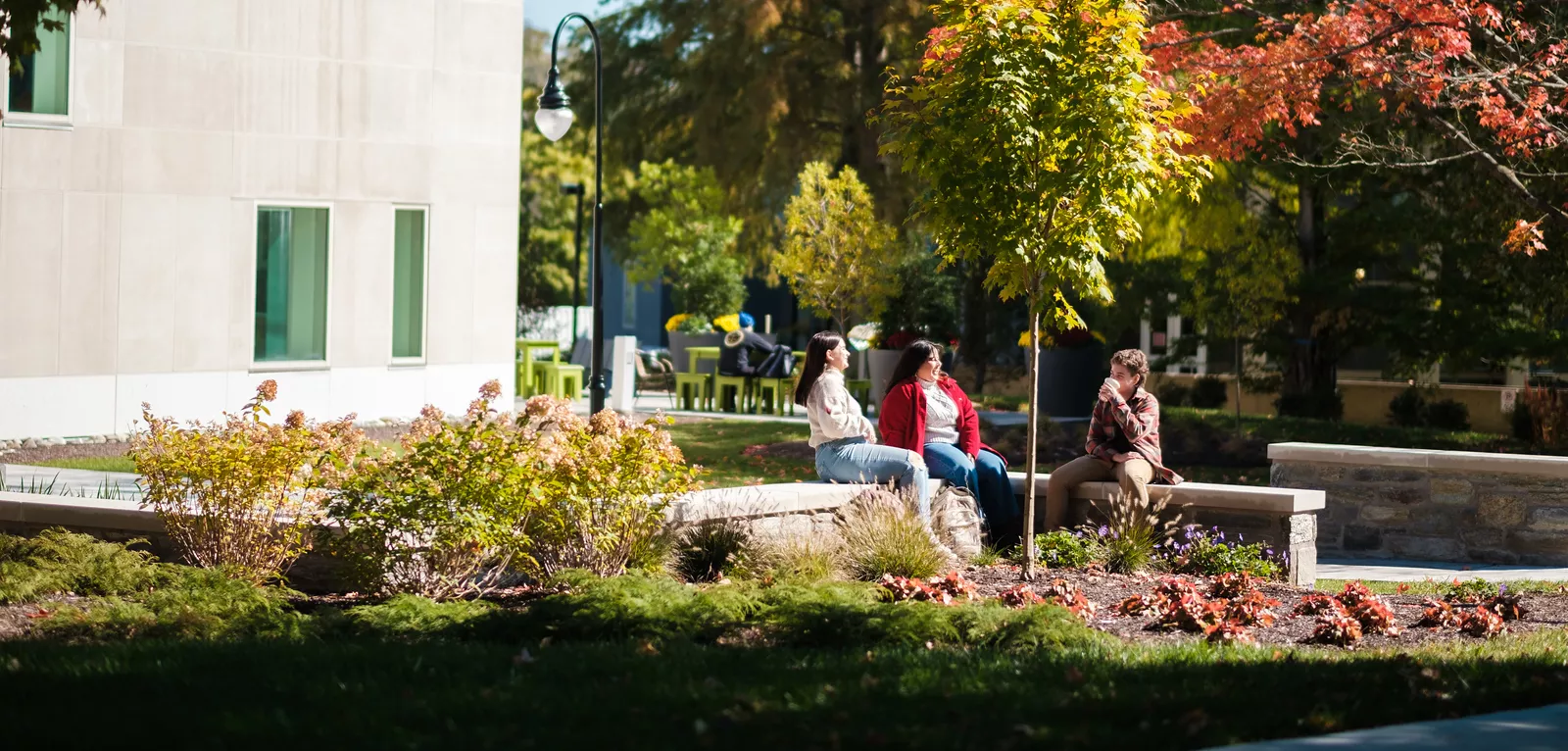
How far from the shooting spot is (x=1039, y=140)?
905 cm

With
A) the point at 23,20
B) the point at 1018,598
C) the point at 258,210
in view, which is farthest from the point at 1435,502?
the point at 258,210

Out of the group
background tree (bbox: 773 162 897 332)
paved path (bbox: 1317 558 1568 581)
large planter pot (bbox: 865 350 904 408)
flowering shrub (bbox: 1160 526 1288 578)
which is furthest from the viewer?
background tree (bbox: 773 162 897 332)

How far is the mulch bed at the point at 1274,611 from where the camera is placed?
7762 millimetres

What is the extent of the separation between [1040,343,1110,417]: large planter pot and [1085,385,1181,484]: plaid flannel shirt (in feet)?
39.4

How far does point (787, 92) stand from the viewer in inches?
1243

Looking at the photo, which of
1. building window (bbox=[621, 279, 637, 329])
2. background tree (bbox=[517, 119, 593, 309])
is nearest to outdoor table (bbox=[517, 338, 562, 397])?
background tree (bbox=[517, 119, 593, 309])

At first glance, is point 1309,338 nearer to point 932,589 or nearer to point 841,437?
point 841,437

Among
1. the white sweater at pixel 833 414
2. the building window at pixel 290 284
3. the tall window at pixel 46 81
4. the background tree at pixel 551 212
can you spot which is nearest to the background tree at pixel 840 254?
the building window at pixel 290 284

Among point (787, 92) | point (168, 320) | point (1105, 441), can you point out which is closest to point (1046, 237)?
point (1105, 441)

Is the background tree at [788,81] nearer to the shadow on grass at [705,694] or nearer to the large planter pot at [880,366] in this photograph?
the large planter pot at [880,366]

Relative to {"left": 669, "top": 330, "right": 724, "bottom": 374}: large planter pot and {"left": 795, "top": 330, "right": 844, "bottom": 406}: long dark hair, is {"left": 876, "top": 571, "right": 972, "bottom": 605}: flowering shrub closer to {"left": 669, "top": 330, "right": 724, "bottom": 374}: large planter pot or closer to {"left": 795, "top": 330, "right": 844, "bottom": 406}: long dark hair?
{"left": 795, "top": 330, "right": 844, "bottom": 406}: long dark hair

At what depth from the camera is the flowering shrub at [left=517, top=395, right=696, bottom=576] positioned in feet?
27.1

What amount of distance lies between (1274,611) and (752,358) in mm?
16145

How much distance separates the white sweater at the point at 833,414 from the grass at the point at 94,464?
705cm
